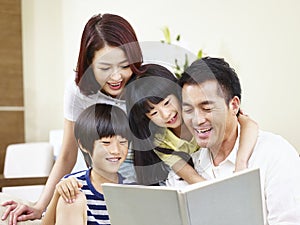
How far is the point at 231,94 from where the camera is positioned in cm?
84

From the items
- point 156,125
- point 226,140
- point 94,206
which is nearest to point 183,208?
point 156,125

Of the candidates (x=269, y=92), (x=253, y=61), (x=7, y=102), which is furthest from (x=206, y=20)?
(x=7, y=102)

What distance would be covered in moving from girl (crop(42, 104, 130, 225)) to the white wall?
4.08ft

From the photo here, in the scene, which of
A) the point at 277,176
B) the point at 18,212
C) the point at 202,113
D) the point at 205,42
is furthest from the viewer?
the point at 205,42

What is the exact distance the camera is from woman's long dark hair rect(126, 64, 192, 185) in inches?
29.6

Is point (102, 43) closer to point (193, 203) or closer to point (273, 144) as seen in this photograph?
point (193, 203)

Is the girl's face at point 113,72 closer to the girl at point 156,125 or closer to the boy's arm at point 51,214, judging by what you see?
the girl at point 156,125

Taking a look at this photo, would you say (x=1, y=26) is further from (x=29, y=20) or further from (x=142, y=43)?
(x=142, y=43)

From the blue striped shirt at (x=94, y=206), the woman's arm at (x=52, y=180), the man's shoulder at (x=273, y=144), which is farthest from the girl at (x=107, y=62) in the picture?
the man's shoulder at (x=273, y=144)

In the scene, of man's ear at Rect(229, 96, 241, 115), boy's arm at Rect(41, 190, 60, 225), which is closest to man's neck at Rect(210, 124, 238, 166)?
man's ear at Rect(229, 96, 241, 115)

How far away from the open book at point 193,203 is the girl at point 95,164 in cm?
8

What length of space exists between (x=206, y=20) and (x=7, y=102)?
196cm

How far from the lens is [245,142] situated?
103 centimetres

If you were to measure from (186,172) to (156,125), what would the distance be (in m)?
0.11
